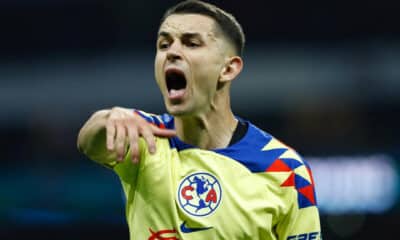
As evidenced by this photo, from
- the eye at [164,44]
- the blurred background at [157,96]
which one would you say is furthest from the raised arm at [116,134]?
the blurred background at [157,96]

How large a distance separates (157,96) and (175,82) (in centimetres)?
615

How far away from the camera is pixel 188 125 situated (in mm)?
3914

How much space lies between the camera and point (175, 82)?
3.93m

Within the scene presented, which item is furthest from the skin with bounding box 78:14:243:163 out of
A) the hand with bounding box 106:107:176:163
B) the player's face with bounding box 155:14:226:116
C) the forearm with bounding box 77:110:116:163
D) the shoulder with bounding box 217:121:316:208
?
the hand with bounding box 106:107:176:163

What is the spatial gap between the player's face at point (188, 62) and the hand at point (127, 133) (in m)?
0.54

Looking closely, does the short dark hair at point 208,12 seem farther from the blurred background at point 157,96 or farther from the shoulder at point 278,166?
the blurred background at point 157,96

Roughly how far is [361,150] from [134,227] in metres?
4.19

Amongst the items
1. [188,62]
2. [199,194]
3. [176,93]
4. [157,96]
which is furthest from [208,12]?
[157,96]

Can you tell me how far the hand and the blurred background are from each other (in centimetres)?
348

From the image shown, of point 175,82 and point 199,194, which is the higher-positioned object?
point 175,82

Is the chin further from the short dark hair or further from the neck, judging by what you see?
the short dark hair

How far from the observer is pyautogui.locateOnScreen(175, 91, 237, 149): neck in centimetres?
392

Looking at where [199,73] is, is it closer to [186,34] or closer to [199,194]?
[186,34]

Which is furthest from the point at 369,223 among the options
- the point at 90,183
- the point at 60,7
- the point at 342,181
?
the point at 60,7
